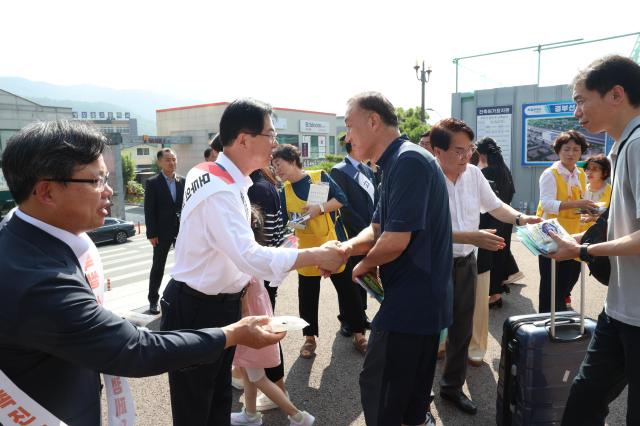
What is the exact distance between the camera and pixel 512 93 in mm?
12625

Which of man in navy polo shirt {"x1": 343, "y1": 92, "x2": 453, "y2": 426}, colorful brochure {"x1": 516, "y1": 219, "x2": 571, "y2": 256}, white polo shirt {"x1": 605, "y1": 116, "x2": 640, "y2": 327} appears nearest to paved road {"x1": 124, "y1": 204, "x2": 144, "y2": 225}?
man in navy polo shirt {"x1": 343, "y1": 92, "x2": 453, "y2": 426}

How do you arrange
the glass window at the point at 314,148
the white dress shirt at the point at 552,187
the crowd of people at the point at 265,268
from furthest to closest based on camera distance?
the glass window at the point at 314,148, the white dress shirt at the point at 552,187, the crowd of people at the point at 265,268

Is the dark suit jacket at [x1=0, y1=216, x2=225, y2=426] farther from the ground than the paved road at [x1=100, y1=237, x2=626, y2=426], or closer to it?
farther from the ground

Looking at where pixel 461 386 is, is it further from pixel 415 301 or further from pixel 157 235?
pixel 157 235

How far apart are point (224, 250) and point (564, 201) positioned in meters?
3.63

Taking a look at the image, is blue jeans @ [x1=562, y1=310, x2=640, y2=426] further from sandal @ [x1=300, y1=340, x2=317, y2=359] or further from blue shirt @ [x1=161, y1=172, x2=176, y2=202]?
blue shirt @ [x1=161, y1=172, x2=176, y2=202]

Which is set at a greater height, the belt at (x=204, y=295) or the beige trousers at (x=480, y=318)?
the belt at (x=204, y=295)

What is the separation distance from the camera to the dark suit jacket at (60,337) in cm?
112

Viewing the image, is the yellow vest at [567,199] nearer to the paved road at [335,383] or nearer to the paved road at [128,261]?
the paved road at [335,383]

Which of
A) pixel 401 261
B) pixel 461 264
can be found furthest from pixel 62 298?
pixel 461 264

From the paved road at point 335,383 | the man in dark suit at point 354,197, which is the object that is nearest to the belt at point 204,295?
the paved road at point 335,383

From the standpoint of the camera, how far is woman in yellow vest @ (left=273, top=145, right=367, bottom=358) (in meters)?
4.19

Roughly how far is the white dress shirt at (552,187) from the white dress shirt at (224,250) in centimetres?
313

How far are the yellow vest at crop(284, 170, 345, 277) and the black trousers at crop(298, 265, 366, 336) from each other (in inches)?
6.0
